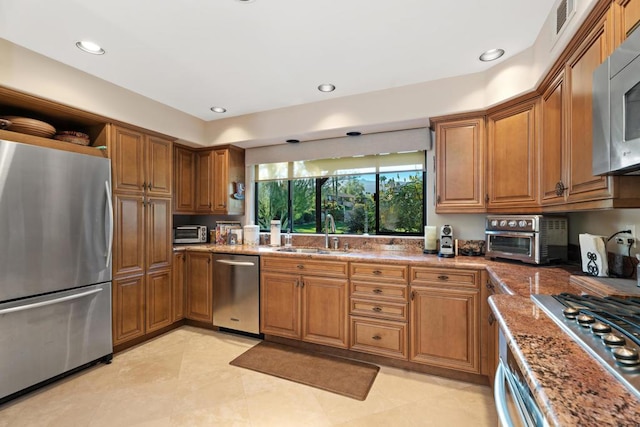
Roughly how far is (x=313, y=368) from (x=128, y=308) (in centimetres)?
194

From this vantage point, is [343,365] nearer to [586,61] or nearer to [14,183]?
[586,61]

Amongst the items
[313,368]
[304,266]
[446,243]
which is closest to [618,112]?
[446,243]

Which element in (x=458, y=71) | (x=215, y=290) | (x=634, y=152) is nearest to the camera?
(x=634, y=152)

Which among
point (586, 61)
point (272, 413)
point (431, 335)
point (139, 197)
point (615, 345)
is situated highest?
point (586, 61)

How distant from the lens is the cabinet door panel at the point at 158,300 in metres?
3.12

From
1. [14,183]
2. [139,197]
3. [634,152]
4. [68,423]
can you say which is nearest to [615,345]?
[634,152]

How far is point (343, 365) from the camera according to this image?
2.58 metres

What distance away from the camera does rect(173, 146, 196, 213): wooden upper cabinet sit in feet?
12.3

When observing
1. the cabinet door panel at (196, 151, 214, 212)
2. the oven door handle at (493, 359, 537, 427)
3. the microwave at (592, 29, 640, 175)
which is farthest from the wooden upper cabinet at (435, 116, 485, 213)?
the cabinet door panel at (196, 151, 214, 212)

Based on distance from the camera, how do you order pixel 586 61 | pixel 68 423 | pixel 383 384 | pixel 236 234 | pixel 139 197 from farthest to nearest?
pixel 236 234
pixel 139 197
pixel 383 384
pixel 68 423
pixel 586 61

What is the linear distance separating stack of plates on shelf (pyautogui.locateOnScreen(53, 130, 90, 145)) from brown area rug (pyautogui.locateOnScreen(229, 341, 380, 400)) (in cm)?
246

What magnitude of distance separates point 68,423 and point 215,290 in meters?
1.61

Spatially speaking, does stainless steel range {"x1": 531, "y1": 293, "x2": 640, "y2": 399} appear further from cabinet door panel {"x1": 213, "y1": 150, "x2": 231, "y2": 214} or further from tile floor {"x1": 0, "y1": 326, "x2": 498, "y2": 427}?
cabinet door panel {"x1": 213, "y1": 150, "x2": 231, "y2": 214}

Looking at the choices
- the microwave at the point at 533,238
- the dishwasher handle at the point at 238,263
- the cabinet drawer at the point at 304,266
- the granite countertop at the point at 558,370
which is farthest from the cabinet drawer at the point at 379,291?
the dishwasher handle at the point at 238,263
